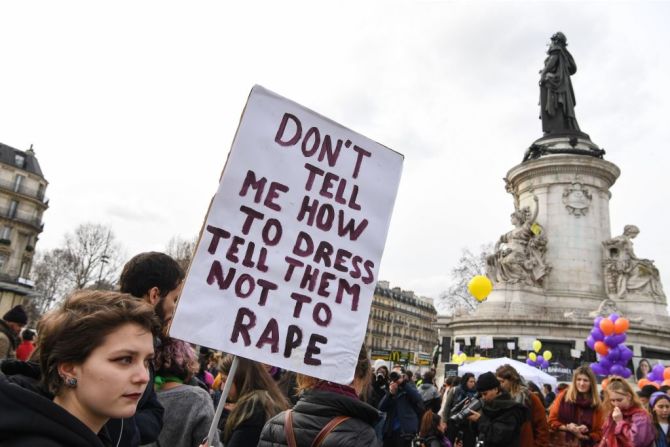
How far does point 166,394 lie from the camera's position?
8.59ft

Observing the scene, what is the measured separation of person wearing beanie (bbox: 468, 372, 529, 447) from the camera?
4727mm

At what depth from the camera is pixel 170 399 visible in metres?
2.62

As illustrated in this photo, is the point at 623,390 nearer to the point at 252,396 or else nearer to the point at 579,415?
the point at 579,415

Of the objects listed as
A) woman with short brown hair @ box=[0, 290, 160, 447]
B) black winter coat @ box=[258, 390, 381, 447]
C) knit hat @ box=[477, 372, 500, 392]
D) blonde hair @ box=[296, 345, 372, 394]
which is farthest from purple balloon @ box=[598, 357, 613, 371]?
woman with short brown hair @ box=[0, 290, 160, 447]

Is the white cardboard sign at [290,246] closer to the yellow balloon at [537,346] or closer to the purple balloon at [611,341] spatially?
the purple balloon at [611,341]

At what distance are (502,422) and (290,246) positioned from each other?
3251 mm

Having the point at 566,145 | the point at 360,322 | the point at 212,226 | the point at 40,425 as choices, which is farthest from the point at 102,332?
the point at 566,145

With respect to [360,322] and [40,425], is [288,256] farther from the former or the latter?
[40,425]

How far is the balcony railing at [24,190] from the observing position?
4609 centimetres

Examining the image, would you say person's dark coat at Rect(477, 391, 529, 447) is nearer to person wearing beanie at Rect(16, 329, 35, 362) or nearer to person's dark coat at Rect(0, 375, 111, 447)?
person's dark coat at Rect(0, 375, 111, 447)

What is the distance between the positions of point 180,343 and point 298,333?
66 cm

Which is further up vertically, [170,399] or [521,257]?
[521,257]

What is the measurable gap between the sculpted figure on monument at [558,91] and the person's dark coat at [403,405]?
20.5 meters

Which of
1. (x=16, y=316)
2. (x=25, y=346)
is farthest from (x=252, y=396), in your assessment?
(x=25, y=346)
